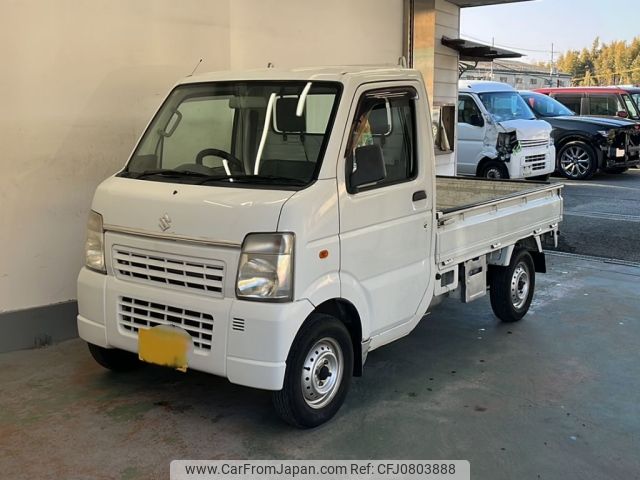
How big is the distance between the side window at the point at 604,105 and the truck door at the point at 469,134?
6311 millimetres

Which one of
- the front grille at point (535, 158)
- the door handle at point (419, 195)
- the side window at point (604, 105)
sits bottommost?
the door handle at point (419, 195)

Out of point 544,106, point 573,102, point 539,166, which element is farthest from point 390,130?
point 573,102

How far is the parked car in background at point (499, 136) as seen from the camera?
13055 mm

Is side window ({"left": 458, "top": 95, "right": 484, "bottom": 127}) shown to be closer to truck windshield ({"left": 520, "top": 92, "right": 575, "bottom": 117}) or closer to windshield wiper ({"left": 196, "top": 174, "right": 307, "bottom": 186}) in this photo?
truck windshield ({"left": 520, "top": 92, "right": 575, "bottom": 117})

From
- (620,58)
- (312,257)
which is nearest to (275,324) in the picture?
(312,257)

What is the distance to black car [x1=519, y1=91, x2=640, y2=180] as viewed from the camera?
1546 cm

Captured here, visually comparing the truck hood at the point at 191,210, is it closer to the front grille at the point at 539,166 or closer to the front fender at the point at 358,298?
the front fender at the point at 358,298

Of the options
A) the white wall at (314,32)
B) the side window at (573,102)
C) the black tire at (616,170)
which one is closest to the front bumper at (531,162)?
the black tire at (616,170)

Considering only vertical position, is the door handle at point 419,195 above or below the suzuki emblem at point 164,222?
above

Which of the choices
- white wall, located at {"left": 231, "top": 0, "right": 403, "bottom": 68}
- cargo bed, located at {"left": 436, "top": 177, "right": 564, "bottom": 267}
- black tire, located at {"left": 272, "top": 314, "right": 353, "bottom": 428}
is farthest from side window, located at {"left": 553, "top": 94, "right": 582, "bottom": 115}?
black tire, located at {"left": 272, "top": 314, "right": 353, "bottom": 428}

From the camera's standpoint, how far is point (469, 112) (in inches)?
530

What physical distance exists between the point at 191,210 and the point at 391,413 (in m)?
A: 1.73

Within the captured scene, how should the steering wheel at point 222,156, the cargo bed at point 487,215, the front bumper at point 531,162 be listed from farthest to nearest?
the front bumper at point 531,162
the cargo bed at point 487,215
the steering wheel at point 222,156

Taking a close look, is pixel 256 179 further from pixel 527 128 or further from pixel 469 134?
pixel 527 128
